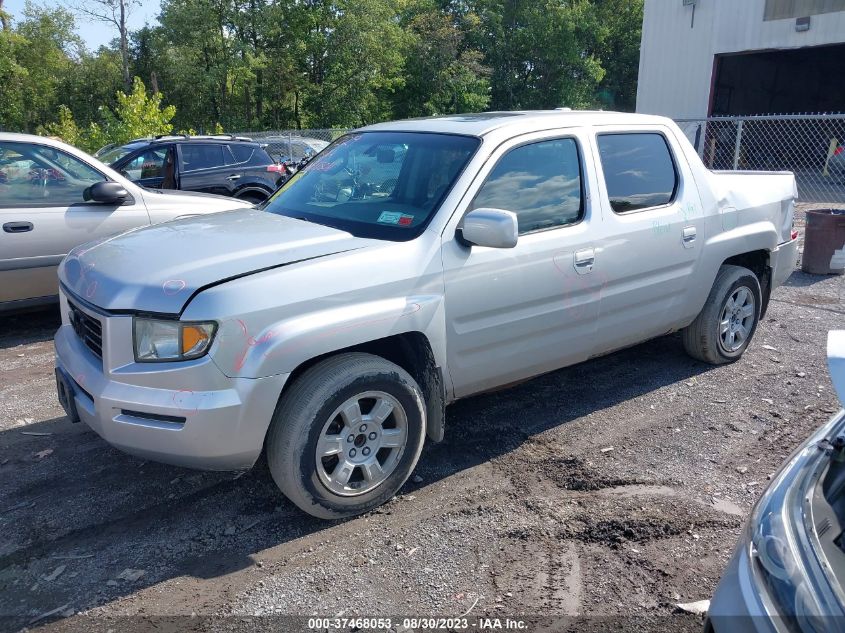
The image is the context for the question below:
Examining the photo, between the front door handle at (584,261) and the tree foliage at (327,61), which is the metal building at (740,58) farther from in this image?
the front door handle at (584,261)

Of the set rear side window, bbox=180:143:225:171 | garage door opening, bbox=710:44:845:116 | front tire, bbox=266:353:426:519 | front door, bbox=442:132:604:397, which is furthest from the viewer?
garage door opening, bbox=710:44:845:116

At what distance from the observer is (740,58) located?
25.5 meters

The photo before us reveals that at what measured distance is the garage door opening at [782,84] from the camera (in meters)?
25.9

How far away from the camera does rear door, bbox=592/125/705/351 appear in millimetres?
4438

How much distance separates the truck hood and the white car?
2430 millimetres

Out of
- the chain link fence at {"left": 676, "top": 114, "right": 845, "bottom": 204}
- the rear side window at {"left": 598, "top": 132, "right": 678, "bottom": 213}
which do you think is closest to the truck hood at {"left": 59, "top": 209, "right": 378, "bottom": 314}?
the rear side window at {"left": 598, "top": 132, "right": 678, "bottom": 213}

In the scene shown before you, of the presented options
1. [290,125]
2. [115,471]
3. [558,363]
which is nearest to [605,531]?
[558,363]

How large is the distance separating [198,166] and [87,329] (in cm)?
799

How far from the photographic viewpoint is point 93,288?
336 cm

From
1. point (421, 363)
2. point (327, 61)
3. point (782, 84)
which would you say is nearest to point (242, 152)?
point (421, 363)

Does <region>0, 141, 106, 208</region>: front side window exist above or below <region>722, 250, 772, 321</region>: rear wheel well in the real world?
above

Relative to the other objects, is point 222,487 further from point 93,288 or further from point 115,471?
point 93,288

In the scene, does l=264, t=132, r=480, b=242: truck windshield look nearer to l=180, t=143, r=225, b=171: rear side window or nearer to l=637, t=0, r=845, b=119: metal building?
l=180, t=143, r=225, b=171: rear side window

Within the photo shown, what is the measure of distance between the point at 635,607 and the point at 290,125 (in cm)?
3354
